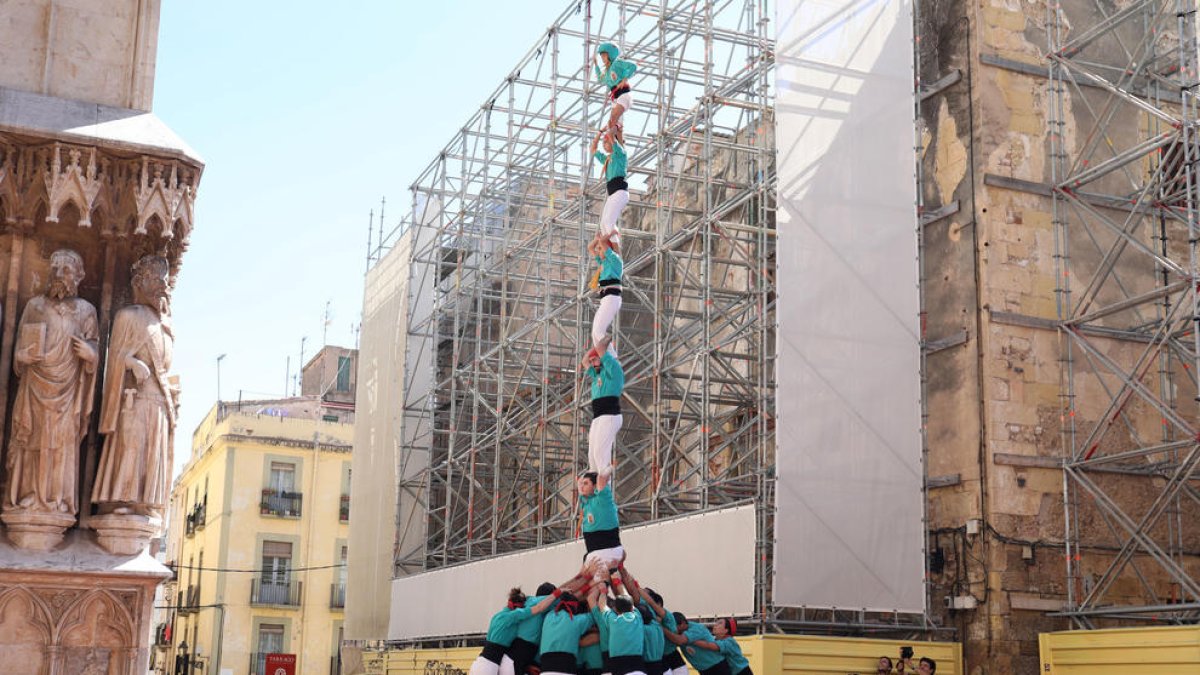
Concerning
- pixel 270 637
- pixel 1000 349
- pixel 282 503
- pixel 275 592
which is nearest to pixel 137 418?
pixel 1000 349

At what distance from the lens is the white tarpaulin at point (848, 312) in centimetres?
1258

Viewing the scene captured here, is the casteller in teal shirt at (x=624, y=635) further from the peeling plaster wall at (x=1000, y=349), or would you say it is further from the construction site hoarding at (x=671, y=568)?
the peeling plaster wall at (x=1000, y=349)

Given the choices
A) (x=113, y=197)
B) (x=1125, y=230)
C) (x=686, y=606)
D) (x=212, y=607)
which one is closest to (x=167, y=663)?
(x=212, y=607)

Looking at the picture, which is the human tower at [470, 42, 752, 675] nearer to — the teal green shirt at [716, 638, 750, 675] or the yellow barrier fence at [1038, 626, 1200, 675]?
the teal green shirt at [716, 638, 750, 675]

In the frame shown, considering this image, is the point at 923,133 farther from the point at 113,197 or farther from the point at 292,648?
the point at 292,648

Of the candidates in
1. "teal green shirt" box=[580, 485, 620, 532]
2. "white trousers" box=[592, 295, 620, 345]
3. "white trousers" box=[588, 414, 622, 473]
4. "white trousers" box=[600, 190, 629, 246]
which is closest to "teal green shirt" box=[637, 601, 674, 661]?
"teal green shirt" box=[580, 485, 620, 532]

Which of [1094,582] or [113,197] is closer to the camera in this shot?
[113,197]

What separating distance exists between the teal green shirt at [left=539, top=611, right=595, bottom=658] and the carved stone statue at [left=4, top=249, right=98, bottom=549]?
79.1 inches

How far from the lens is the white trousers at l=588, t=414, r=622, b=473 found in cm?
629

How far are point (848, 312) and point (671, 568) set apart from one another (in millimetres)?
2849

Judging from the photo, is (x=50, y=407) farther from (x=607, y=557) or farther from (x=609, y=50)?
(x=609, y=50)

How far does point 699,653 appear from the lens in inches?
254

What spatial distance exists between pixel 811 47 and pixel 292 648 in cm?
2460

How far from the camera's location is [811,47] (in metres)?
14.0
